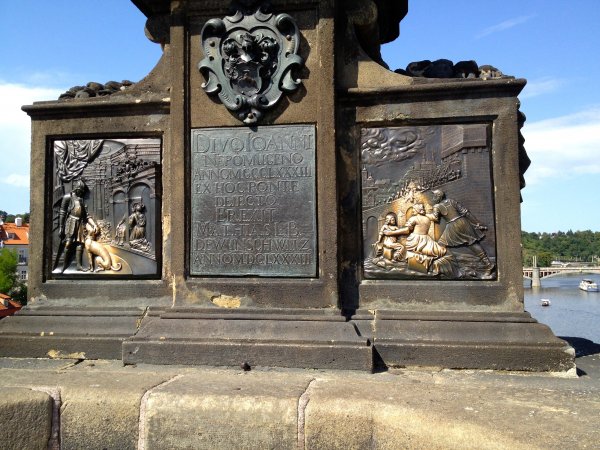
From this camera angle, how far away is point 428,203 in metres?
4.88

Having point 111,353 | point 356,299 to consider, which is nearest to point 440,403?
point 356,299

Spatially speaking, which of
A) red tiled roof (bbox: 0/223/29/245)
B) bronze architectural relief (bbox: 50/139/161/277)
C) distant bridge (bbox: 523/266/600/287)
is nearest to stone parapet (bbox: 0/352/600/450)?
bronze architectural relief (bbox: 50/139/161/277)

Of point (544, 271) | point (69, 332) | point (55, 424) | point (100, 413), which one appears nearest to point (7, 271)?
point (69, 332)

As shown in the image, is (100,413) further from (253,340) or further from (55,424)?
(253,340)

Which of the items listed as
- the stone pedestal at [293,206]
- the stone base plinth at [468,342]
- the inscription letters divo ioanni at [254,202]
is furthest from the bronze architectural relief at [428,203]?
the inscription letters divo ioanni at [254,202]

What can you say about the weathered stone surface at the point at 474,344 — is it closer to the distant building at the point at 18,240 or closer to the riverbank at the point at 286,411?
the riverbank at the point at 286,411

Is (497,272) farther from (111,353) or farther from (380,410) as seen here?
(111,353)

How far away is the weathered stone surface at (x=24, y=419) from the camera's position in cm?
341

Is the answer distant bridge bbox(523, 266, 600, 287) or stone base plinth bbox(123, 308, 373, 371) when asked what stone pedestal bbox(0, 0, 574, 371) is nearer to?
stone base plinth bbox(123, 308, 373, 371)

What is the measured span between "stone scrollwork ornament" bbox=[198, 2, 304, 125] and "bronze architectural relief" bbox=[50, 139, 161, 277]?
2.94ft

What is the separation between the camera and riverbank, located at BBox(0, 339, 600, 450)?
9.82 feet

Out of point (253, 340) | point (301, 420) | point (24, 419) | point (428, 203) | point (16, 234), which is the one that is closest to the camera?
point (301, 420)

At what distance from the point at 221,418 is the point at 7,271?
45510 mm

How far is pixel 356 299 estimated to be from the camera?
15.9 feet
